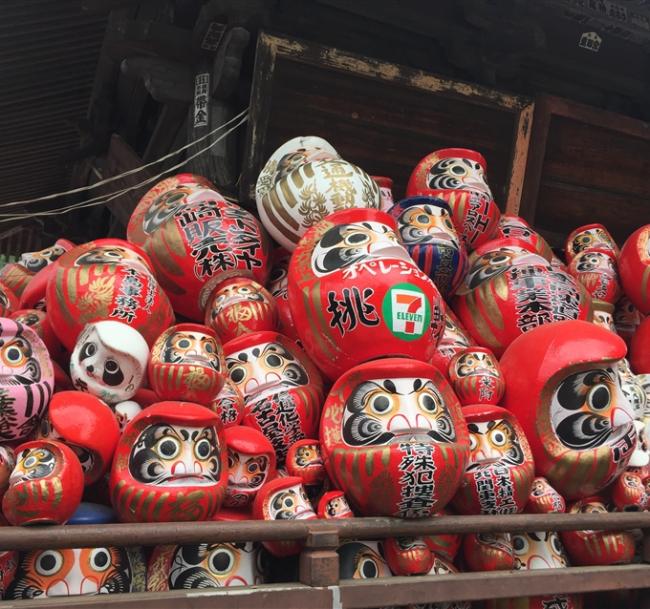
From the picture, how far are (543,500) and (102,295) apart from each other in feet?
5.98

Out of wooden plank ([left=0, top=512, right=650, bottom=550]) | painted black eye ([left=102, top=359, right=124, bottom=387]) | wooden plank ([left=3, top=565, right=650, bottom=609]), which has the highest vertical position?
painted black eye ([left=102, top=359, right=124, bottom=387])

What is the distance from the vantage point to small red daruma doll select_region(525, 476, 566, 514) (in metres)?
2.71

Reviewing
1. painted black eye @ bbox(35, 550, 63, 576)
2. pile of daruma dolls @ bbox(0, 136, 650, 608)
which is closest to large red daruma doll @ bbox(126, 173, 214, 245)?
pile of daruma dolls @ bbox(0, 136, 650, 608)

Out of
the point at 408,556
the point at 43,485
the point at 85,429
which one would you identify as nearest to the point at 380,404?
the point at 408,556

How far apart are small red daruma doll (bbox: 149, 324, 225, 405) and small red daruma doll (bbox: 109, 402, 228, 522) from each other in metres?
0.07

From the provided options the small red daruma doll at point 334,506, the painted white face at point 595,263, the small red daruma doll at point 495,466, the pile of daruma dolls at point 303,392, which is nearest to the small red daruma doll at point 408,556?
the pile of daruma dolls at point 303,392

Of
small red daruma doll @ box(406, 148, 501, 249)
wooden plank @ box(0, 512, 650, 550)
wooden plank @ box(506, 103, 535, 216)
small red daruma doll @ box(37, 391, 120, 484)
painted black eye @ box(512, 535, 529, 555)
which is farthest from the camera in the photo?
wooden plank @ box(506, 103, 535, 216)

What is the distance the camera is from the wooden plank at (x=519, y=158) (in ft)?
16.7

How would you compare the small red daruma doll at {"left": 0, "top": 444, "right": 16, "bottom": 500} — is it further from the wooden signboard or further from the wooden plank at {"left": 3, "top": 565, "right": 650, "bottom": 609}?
the wooden signboard

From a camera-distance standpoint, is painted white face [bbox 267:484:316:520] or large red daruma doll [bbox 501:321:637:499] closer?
painted white face [bbox 267:484:316:520]

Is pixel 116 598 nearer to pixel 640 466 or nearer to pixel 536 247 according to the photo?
pixel 640 466

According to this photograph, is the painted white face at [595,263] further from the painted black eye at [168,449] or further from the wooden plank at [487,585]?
the painted black eye at [168,449]

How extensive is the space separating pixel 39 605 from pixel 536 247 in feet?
10.1

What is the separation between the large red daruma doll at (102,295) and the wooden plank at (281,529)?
970 mm
